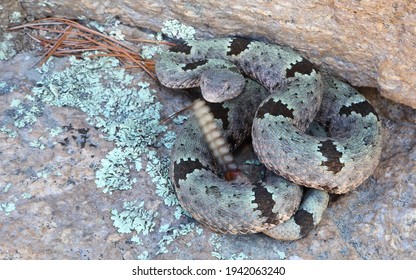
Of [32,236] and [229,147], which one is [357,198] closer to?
[229,147]

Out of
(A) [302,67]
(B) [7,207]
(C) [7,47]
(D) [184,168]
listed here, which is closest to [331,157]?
(A) [302,67]

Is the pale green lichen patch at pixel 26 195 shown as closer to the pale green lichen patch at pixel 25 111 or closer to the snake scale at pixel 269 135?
the pale green lichen patch at pixel 25 111

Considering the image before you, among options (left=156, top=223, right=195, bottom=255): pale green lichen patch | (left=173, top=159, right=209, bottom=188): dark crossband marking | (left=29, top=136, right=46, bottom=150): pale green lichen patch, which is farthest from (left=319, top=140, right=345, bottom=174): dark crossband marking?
(left=29, top=136, right=46, bottom=150): pale green lichen patch

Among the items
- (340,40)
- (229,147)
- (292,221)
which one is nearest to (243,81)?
(229,147)

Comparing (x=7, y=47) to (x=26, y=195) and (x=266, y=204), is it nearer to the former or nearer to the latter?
(x=26, y=195)

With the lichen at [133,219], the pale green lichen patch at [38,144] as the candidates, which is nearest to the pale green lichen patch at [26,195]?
the pale green lichen patch at [38,144]
